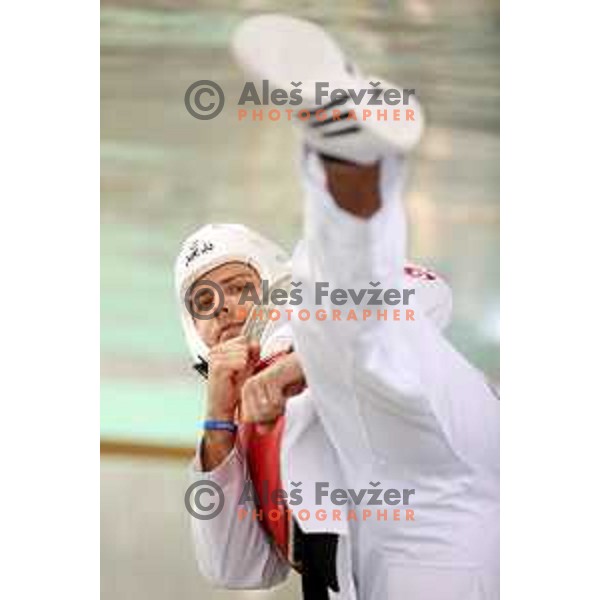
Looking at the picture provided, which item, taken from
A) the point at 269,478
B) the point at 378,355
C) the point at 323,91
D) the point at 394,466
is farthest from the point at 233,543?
the point at 323,91

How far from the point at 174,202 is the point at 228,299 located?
0.11m

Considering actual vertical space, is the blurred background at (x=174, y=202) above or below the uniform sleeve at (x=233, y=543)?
above

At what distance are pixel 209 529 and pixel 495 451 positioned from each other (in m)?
0.28

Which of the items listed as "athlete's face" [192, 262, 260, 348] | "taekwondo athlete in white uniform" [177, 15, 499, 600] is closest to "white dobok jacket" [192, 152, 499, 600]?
"taekwondo athlete in white uniform" [177, 15, 499, 600]

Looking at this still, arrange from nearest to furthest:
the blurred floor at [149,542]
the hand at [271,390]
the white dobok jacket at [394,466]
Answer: the white dobok jacket at [394,466]
the hand at [271,390]
the blurred floor at [149,542]

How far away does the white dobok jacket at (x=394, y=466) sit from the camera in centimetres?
110

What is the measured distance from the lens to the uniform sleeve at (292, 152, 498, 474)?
0.98m

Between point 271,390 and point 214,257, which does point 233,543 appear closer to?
point 271,390

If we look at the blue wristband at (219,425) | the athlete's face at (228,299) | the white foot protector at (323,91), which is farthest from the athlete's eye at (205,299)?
the white foot protector at (323,91)

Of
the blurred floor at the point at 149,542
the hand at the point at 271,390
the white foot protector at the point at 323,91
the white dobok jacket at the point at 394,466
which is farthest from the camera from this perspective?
A: the blurred floor at the point at 149,542

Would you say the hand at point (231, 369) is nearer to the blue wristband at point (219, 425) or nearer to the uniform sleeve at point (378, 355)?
the blue wristband at point (219, 425)

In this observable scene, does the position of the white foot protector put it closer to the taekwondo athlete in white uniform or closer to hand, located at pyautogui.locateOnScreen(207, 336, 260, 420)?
the taekwondo athlete in white uniform

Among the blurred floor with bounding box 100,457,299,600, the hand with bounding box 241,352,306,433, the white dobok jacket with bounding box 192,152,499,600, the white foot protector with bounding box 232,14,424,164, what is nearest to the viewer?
the white foot protector with bounding box 232,14,424,164
